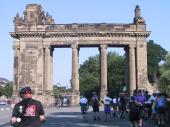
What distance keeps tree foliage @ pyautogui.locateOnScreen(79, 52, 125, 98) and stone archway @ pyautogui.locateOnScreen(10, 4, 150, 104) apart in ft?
95.6

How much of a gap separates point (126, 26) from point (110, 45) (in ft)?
11.9

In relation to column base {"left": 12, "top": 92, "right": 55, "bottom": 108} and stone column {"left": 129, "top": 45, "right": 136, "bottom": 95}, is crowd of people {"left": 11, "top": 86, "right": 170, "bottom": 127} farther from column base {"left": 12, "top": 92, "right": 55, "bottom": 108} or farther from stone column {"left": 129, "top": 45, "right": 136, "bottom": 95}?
column base {"left": 12, "top": 92, "right": 55, "bottom": 108}

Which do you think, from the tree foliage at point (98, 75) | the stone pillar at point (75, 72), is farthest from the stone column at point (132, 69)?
the tree foliage at point (98, 75)

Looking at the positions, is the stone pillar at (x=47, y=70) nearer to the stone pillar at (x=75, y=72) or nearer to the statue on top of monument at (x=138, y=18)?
the stone pillar at (x=75, y=72)

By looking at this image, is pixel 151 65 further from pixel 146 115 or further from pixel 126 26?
pixel 146 115

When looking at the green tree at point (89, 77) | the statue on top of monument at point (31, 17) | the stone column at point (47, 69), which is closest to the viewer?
the statue on top of monument at point (31, 17)

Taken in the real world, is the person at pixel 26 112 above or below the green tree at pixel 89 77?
below

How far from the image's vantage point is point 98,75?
124 m

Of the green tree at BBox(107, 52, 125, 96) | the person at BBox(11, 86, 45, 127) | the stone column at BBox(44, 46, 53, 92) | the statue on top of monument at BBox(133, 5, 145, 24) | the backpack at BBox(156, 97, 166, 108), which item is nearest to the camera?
the person at BBox(11, 86, 45, 127)

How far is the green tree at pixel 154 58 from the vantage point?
4355 inches

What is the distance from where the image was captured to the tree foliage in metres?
104

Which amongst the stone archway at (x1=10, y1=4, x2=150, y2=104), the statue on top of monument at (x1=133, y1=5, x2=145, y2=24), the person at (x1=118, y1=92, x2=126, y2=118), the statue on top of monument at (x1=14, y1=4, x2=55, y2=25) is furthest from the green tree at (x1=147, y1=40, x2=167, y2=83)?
the person at (x1=118, y1=92, x2=126, y2=118)

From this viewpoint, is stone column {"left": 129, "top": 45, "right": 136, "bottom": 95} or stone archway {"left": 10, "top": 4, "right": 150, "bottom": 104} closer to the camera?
stone column {"left": 129, "top": 45, "right": 136, "bottom": 95}

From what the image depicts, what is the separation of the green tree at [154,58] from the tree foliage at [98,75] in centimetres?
636
